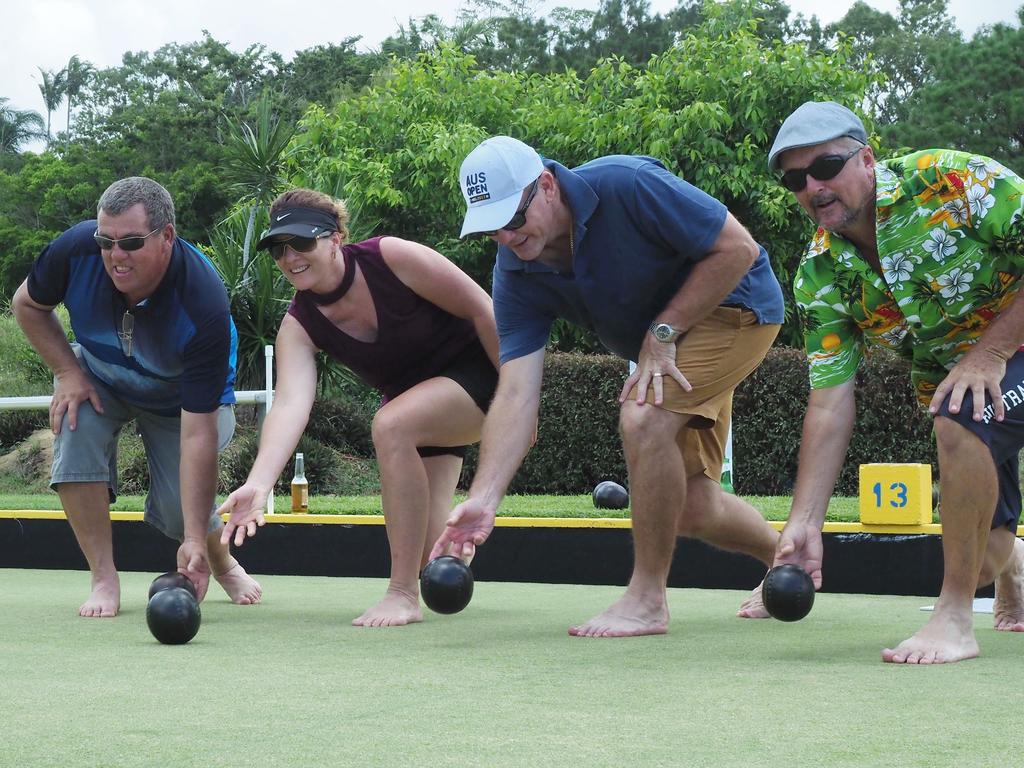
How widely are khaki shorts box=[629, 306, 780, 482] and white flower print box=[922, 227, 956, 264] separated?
0.69m

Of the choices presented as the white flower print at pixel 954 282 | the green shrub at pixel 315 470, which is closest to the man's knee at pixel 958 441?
the white flower print at pixel 954 282

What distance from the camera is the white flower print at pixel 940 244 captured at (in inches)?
127

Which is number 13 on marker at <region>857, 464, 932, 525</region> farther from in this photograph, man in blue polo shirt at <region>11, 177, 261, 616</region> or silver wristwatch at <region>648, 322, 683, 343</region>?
man in blue polo shirt at <region>11, 177, 261, 616</region>

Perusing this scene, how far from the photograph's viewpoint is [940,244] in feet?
10.6

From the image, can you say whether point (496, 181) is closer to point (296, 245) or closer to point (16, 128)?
point (296, 245)

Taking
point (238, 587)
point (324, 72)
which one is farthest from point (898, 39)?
point (238, 587)

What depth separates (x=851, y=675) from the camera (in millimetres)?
2779

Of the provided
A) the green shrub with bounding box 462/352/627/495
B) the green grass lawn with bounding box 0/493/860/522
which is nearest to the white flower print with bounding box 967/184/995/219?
the green grass lawn with bounding box 0/493/860/522

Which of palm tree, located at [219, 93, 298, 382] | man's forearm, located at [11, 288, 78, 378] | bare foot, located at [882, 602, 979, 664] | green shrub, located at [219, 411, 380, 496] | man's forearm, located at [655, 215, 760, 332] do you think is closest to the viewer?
bare foot, located at [882, 602, 979, 664]

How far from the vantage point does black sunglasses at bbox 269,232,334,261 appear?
4.04 meters

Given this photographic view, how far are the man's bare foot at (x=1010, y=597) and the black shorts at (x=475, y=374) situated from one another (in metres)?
1.63

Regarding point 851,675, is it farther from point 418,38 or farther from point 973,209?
point 418,38

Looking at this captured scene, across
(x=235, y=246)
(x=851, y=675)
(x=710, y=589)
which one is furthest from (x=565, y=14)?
(x=851, y=675)

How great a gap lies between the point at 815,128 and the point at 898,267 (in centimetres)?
40
